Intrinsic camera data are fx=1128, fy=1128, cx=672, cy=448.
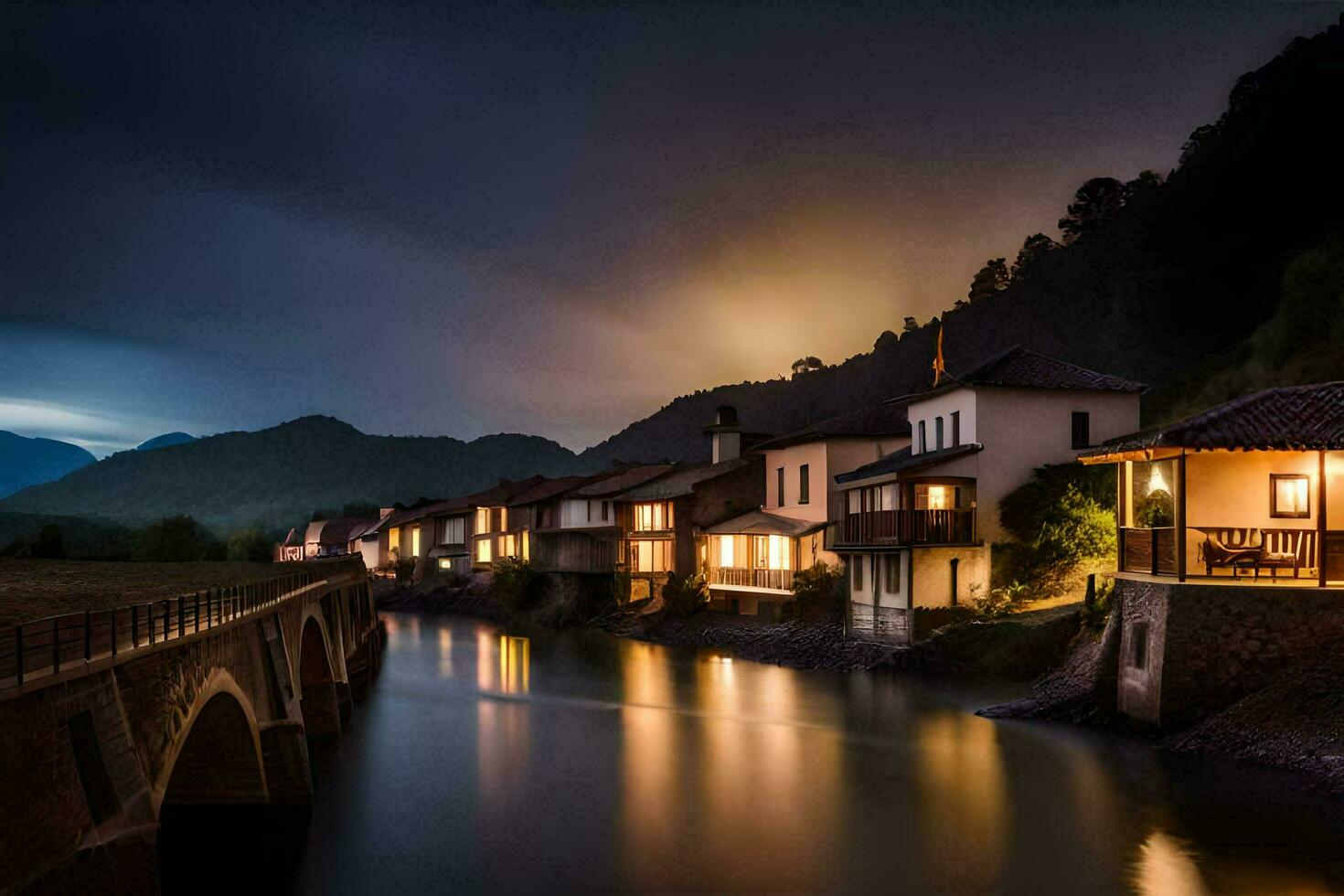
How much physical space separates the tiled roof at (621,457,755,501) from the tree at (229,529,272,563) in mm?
59566

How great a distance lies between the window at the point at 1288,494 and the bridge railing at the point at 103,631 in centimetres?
2274

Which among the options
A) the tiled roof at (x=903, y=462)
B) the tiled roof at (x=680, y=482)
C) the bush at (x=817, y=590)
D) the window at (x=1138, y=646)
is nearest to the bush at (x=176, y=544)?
the tiled roof at (x=680, y=482)

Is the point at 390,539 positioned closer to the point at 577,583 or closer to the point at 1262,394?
the point at 577,583

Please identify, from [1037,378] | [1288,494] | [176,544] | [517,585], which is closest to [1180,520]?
[1288,494]

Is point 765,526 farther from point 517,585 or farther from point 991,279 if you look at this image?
point 991,279

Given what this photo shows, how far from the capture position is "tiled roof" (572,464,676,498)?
218 feet

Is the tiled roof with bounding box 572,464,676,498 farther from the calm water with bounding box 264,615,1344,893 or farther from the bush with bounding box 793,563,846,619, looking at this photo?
the calm water with bounding box 264,615,1344,893

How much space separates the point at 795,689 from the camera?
37.9m

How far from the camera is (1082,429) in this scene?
40.5 meters

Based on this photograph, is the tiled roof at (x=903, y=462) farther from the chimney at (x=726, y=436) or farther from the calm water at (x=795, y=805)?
the chimney at (x=726, y=436)

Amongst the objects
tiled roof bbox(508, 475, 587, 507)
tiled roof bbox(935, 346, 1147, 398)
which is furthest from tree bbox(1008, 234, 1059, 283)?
tiled roof bbox(935, 346, 1147, 398)

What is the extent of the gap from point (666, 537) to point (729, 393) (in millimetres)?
96934

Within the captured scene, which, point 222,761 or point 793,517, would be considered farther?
point 793,517

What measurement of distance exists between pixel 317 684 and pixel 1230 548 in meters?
24.9
